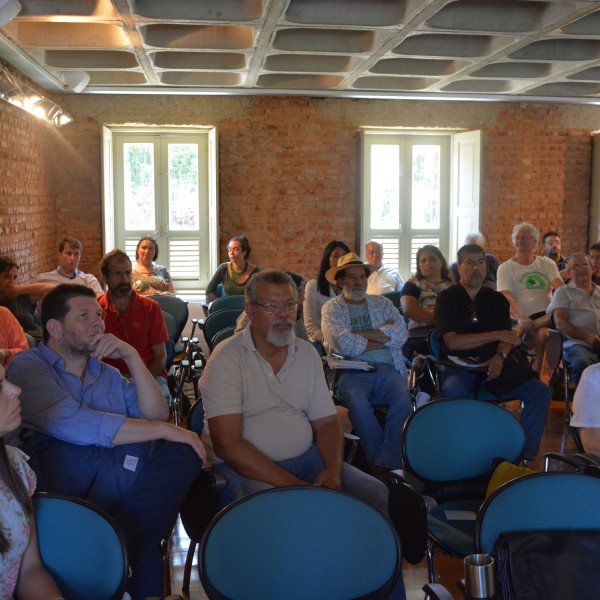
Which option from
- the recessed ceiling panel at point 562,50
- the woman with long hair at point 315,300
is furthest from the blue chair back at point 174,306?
the recessed ceiling panel at point 562,50

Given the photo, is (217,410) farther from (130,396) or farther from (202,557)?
(202,557)

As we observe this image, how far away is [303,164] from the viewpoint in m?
9.86

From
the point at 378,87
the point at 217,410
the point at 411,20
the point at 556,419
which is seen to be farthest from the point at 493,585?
the point at 378,87

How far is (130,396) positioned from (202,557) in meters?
1.17

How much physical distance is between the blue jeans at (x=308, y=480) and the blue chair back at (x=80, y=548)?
0.91 m

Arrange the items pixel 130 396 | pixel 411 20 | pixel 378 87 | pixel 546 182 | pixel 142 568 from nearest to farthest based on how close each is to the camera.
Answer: pixel 142 568
pixel 130 396
pixel 411 20
pixel 378 87
pixel 546 182

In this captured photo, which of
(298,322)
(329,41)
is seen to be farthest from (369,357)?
(329,41)

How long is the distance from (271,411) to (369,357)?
70.7 inches

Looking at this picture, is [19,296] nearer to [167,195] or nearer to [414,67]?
[167,195]

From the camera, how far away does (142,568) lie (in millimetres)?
2520

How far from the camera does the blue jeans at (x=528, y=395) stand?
4758 millimetres

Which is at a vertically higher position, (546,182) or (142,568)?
(546,182)

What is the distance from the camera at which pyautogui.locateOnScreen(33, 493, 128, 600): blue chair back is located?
203cm

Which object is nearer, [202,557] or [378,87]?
[202,557]
